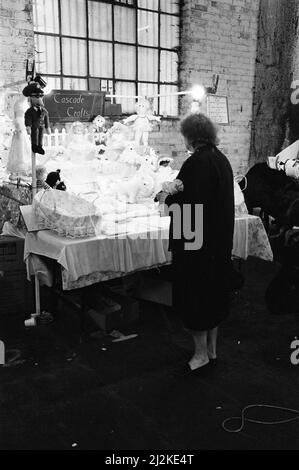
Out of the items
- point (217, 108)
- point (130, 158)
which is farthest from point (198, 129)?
point (217, 108)

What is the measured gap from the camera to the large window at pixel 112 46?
5.61m

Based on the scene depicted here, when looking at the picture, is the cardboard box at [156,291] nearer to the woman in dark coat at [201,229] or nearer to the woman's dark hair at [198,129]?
the woman in dark coat at [201,229]

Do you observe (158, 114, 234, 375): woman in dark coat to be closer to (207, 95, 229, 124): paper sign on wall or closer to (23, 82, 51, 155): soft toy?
(23, 82, 51, 155): soft toy

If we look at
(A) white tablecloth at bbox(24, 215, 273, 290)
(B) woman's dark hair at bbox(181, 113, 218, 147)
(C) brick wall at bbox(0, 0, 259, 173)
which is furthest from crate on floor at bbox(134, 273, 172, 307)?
(C) brick wall at bbox(0, 0, 259, 173)

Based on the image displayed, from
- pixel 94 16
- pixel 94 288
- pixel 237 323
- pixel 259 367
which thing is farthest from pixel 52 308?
pixel 94 16

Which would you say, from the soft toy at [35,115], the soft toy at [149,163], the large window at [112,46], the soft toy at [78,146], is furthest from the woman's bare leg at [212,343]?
the large window at [112,46]

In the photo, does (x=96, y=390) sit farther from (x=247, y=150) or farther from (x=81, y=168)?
(x=247, y=150)

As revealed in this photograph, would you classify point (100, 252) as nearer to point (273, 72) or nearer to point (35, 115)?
point (35, 115)

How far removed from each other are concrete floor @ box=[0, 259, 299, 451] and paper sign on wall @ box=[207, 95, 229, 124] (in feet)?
8.75

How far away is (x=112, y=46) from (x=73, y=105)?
6.09ft

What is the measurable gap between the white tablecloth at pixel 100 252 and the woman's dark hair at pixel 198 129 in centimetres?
107

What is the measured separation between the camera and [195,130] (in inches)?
115

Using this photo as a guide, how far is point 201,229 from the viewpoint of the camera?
291 centimetres
